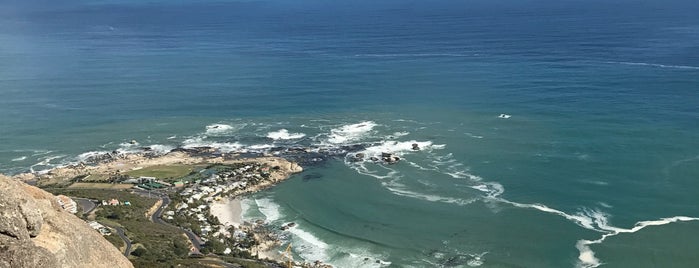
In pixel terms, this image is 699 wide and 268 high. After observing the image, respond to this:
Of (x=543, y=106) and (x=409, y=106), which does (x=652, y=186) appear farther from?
(x=409, y=106)

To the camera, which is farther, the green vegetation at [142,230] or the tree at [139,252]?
the tree at [139,252]

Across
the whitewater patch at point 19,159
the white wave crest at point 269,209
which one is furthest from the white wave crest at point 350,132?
the whitewater patch at point 19,159

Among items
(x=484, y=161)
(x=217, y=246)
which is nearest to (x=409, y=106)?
(x=484, y=161)

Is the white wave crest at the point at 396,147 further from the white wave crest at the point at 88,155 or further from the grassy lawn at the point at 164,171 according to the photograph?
the white wave crest at the point at 88,155

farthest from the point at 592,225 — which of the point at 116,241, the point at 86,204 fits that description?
the point at 86,204

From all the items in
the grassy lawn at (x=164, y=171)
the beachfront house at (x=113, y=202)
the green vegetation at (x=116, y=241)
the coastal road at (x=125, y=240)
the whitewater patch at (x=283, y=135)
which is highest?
the green vegetation at (x=116, y=241)

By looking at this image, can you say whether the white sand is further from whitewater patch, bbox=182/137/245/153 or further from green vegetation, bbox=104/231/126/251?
whitewater patch, bbox=182/137/245/153
